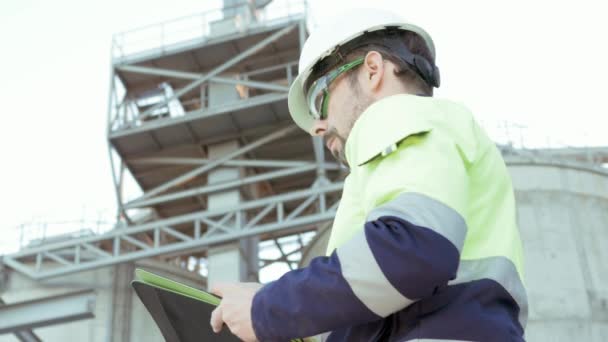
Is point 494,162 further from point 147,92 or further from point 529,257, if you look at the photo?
point 147,92

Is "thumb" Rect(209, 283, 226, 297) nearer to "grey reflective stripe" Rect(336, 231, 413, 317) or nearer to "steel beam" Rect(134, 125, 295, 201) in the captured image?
"grey reflective stripe" Rect(336, 231, 413, 317)

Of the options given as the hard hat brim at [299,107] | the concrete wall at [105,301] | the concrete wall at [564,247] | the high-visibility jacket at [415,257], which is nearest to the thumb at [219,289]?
the high-visibility jacket at [415,257]

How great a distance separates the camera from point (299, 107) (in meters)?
3.17

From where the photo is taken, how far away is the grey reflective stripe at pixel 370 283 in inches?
75.7

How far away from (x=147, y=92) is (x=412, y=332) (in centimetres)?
2075

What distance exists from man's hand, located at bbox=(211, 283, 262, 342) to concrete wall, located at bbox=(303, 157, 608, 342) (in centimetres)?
1348

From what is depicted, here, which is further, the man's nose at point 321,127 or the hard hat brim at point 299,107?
the hard hat brim at point 299,107

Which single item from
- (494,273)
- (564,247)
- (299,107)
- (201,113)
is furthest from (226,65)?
(494,273)

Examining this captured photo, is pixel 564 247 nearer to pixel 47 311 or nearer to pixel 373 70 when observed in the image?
pixel 47 311

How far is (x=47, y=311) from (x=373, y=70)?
592 inches

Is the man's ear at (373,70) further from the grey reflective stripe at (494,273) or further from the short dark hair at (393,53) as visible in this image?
the grey reflective stripe at (494,273)

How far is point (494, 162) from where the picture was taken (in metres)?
2.33

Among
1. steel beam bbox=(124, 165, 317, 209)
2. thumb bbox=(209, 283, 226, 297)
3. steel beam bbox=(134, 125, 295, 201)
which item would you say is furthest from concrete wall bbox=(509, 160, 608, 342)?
thumb bbox=(209, 283, 226, 297)

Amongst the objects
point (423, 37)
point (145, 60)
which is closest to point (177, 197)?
point (145, 60)
